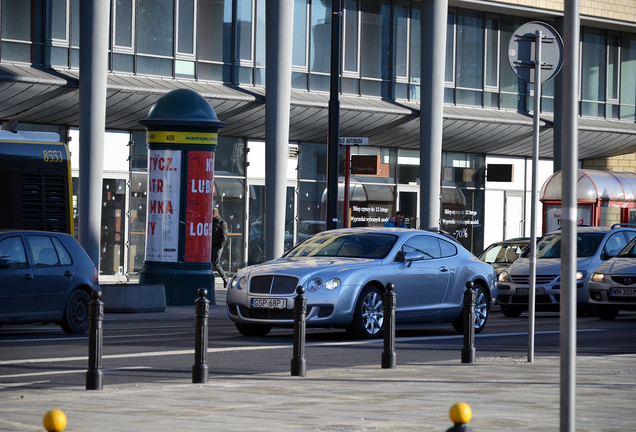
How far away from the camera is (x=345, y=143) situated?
2172cm

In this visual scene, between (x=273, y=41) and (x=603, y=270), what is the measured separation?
1121 centimetres

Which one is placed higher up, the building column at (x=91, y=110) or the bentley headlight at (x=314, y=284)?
the building column at (x=91, y=110)

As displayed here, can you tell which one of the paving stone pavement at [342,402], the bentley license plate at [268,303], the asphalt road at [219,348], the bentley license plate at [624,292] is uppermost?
the bentley license plate at [268,303]

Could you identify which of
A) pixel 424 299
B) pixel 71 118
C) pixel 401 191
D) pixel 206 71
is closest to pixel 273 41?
pixel 206 71

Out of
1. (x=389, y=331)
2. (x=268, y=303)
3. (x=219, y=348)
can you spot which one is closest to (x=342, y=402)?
(x=389, y=331)

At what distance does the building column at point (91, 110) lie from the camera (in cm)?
2462

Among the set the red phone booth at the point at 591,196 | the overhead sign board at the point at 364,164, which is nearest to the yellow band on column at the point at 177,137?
the overhead sign board at the point at 364,164

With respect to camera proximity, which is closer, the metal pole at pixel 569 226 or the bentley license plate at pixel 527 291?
the metal pole at pixel 569 226

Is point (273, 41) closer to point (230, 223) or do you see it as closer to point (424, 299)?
point (230, 223)

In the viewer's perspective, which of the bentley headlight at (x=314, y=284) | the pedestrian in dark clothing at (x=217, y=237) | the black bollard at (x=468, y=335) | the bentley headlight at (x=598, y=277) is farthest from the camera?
the pedestrian in dark clothing at (x=217, y=237)

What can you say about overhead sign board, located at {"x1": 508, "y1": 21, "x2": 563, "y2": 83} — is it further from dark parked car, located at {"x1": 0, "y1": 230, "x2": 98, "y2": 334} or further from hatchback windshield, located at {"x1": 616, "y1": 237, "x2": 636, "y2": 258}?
hatchback windshield, located at {"x1": 616, "y1": 237, "x2": 636, "y2": 258}

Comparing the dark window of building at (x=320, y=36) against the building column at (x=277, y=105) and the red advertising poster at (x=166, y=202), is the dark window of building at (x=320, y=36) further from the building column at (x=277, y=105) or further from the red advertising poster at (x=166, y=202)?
the red advertising poster at (x=166, y=202)

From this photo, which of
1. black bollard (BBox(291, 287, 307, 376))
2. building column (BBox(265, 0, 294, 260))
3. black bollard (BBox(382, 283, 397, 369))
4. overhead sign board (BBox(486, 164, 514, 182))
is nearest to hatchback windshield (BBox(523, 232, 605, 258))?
building column (BBox(265, 0, 294, 260))

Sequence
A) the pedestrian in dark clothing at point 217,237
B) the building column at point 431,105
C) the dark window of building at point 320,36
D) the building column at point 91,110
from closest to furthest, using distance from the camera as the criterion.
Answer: the building column at point 91,110 < the pedestrian in dark clothing at point 217,237 < the building column at point 431,105 < the dark window of building at point 320,36
